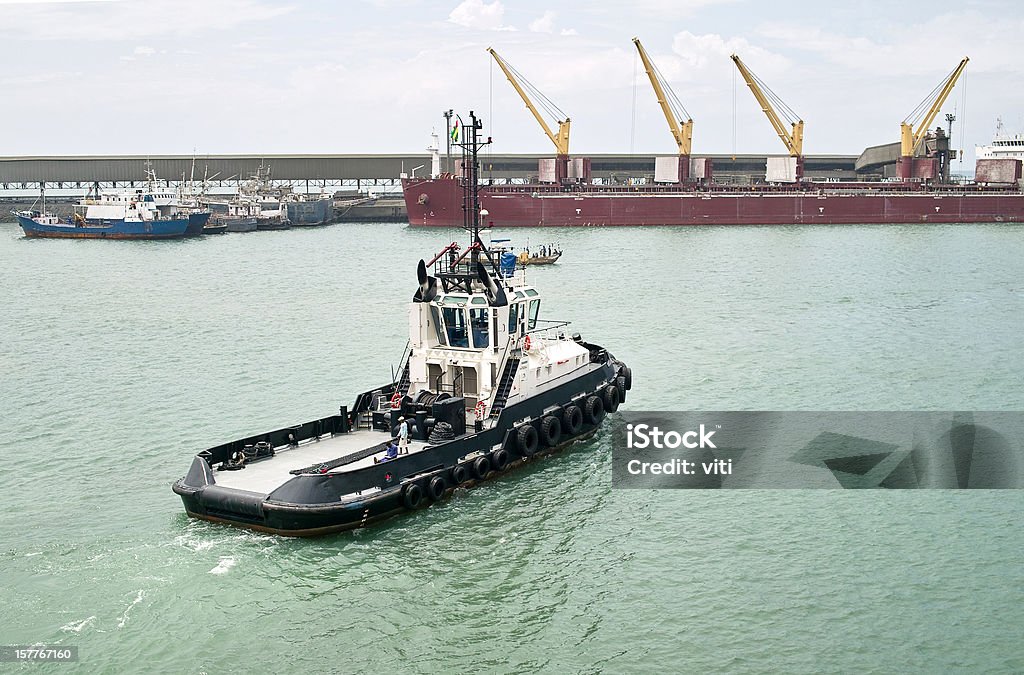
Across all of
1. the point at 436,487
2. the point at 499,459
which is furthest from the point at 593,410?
the point at 436,487

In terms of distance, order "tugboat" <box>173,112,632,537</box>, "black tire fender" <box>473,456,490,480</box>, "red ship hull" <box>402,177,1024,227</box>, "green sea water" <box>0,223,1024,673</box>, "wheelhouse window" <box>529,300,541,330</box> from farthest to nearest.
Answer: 1. "red ship hull" <box>402,177,1024,227</box>
2. "wheelhouse window" <box>529,300,541,330</box>
3. "black tire fender" <box>473,456,490,480</box>
4. "tugboat" <box>173,112,632,537</box>
5. "green sea water" <box>0,223,1024,673</box>

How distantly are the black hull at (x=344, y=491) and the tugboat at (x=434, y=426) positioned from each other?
0.02 meters

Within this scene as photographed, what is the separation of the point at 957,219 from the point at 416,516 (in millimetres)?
81686

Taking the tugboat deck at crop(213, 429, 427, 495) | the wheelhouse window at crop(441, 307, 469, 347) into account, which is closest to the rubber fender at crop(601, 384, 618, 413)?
the wheelhouse window at crop(441, 307, 469, 347)

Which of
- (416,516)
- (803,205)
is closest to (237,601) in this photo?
(416,516)

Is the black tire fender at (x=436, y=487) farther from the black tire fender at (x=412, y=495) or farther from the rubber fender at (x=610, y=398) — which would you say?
the rubber fender at (x=610, y=398)

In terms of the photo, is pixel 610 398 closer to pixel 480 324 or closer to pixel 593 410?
pixel 593 410

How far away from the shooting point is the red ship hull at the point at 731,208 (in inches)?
3346

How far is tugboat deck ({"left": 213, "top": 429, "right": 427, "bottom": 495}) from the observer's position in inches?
630

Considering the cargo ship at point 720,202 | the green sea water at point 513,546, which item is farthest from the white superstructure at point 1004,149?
the green sea water at point 513,546

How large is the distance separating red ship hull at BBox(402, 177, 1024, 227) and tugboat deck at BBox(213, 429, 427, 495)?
221 feet

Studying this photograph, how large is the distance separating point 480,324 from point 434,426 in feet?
7.62

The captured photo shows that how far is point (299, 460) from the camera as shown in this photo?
17.0 m

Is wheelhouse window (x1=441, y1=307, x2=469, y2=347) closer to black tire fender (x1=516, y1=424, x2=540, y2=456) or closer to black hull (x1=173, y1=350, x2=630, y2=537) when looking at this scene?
black hull (x1=173, y1=350, x2=630, y2=537)
